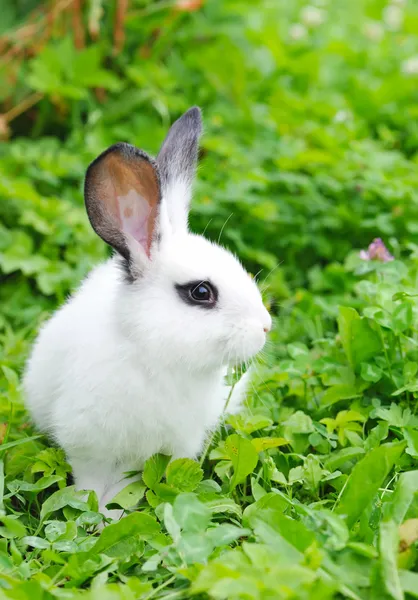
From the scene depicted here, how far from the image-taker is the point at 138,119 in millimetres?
5121

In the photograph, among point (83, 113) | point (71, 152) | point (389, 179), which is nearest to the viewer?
point (389, 179)

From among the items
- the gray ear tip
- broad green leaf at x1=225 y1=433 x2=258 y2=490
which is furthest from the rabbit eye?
the gray ear tip

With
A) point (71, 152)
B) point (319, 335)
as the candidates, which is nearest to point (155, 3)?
point (71, 152)

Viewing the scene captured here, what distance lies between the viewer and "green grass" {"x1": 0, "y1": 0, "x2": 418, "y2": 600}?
7.18 ft

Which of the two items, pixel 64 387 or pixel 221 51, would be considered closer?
pixel 64 387

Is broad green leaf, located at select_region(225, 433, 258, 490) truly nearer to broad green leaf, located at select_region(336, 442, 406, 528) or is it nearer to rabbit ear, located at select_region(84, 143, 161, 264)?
broad green leaf, located at select_region(336, 442, 406, 528)

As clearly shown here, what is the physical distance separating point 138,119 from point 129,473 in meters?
2.95

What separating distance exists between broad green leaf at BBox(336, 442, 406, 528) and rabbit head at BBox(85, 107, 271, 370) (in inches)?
20.0

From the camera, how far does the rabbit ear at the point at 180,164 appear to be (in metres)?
2.89

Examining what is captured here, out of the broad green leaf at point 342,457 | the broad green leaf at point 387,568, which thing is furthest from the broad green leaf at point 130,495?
the broad green leaf at point 387,568

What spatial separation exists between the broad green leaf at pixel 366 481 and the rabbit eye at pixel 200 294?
2.24ft

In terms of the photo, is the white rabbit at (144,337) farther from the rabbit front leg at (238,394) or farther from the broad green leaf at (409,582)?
the broad green leaf at (409,582)

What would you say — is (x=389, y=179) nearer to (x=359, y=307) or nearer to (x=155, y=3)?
(x=359, y=307)

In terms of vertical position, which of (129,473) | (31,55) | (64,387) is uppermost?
(31,55)
